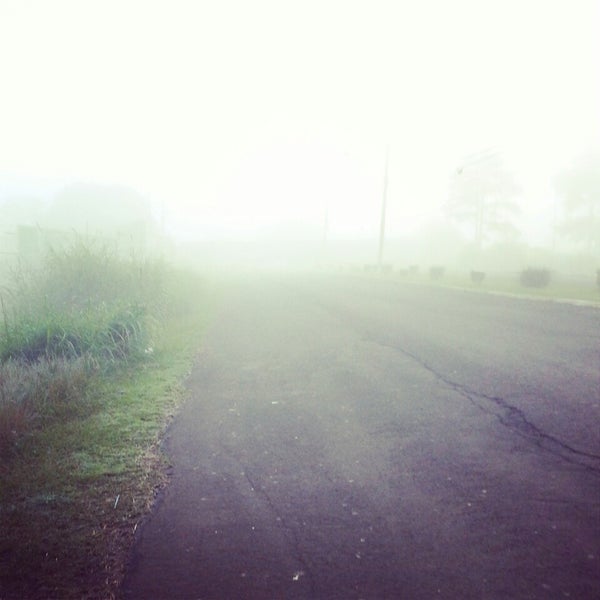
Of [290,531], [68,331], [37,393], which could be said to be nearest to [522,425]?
[290,531]

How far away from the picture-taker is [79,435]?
158 inches

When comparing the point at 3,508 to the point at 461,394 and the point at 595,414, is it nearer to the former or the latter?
the point at 461,394

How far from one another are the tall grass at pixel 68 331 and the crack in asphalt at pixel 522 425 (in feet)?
14.7

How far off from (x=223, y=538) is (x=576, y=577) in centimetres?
192

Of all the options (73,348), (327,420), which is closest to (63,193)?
(73,348)

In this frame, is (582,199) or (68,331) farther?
(582,199)

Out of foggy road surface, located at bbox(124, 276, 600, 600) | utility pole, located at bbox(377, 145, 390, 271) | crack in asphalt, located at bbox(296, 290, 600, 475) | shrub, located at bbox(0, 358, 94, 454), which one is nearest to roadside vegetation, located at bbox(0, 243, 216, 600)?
shrub, located at bbox(0, 358, 94, 454)

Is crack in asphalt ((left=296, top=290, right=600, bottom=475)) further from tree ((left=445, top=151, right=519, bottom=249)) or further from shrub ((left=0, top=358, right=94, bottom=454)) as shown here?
tree ((left=445, top=151, right=519, bottom=249))

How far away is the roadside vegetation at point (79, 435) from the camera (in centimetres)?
239

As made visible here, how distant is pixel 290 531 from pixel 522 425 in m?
2.55

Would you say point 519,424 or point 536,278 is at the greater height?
point 536,278

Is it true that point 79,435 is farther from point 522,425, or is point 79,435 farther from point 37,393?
point 522,425

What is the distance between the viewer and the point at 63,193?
5041cm

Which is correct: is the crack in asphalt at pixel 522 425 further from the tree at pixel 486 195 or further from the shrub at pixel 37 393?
the tree at pixel 486 195
